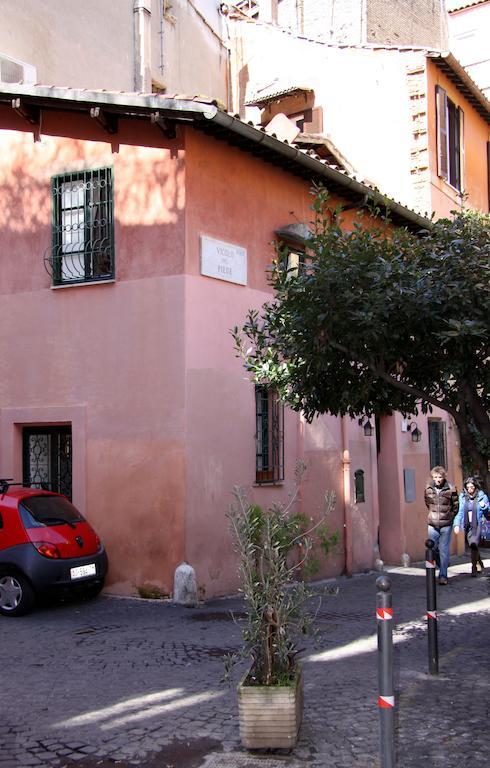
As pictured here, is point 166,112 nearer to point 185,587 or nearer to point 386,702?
point 185,587

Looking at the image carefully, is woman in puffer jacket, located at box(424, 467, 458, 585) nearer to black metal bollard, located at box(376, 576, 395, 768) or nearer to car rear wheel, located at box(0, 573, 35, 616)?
car rear wheel, located at box(0, 573, 35, 616)

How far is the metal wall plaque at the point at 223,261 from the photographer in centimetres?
1082

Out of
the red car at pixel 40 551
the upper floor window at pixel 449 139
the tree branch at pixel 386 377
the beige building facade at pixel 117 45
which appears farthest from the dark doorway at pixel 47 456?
the upper floor window at pixel 449 139

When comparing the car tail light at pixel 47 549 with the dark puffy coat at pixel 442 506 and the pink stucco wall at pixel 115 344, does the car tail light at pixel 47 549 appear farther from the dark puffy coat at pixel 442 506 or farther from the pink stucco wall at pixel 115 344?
the dark puffy coat at pixel 442 506

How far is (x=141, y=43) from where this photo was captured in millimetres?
18344

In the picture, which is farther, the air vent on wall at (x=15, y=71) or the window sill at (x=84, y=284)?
the air vent on wall at (x=15, y=71)

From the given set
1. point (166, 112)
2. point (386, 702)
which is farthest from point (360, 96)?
point (386, 702)

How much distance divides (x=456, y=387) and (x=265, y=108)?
44.5 feet

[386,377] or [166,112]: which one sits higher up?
[166,112]

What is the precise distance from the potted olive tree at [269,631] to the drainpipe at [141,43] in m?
14.8

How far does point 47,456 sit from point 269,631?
7.25m

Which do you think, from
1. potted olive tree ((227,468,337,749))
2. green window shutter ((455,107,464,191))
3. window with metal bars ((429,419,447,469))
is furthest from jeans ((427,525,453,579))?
green window shutter ((455,107,464,191))

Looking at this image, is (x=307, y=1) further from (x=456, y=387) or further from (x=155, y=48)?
(x=456, y=387)

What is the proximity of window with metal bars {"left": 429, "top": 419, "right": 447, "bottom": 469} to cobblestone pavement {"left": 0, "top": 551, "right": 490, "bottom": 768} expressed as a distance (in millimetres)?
7228
